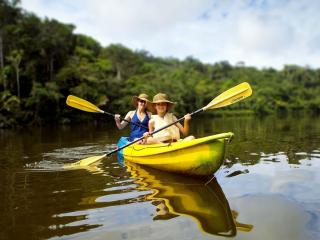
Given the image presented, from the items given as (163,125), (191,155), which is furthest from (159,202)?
(163,125)

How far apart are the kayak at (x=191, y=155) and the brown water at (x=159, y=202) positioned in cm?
16

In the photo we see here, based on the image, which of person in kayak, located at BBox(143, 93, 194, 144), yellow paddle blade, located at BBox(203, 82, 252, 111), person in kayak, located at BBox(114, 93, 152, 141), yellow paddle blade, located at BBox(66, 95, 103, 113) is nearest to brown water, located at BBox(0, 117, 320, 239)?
person in kayak, located at BBox(143, 93, 194, 144)

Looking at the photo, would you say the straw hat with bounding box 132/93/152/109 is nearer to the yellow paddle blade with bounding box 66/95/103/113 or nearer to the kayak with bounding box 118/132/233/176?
the yellow paddle blade with bounding box 66/95/103/113

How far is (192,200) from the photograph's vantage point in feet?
14.2

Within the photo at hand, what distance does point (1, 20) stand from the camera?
86.0 feet

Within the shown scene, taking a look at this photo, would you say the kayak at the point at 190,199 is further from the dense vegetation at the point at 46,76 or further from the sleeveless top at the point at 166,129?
the dense vegetation at the point at 46,76

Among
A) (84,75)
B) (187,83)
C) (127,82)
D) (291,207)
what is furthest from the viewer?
(187,83)

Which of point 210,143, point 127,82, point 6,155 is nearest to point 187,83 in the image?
point 127,82

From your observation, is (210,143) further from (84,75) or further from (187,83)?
(187,83)

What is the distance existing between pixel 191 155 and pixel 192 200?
3.46ft

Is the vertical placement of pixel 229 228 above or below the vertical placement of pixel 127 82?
below

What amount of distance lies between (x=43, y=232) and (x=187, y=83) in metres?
48.9

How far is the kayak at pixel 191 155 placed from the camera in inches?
198

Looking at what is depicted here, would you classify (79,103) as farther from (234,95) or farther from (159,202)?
(159,202)
